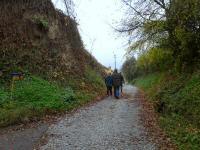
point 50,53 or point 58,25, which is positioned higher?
point 58,25

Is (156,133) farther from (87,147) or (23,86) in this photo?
(23,86)

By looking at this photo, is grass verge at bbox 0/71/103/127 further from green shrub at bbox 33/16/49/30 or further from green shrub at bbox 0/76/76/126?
green shrub at bbox 33/16/49/30

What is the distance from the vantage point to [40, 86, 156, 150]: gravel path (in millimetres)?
12287

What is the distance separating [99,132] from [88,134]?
17.8 inches

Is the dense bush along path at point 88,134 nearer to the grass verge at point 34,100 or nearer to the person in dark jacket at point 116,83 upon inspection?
the grass verge at point 34,100

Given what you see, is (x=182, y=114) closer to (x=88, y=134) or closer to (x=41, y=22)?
(x=88, y=134)

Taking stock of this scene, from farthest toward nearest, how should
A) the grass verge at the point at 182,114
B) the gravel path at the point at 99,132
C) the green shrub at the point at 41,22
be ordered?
the green shrub at the point at 41,22, the gravel path at the point at 99,132, the grass verge at the point at 182,114

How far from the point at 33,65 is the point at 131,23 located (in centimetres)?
753

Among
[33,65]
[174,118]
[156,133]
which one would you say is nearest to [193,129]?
[156,133]

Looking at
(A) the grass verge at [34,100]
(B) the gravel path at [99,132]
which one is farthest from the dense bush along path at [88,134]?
(A) the grass verge at [34,100]

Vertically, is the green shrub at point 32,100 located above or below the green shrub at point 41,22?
below

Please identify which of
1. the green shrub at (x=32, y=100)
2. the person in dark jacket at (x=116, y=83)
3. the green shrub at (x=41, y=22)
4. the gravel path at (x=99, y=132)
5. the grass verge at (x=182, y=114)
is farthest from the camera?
the green shrub at (x=41, y=22)

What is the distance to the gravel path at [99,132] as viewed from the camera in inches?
484

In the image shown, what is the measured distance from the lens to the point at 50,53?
2827cm
